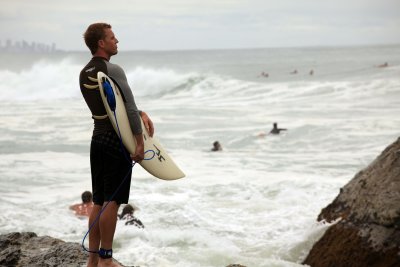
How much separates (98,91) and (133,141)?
0.38m

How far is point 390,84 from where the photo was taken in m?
33.4

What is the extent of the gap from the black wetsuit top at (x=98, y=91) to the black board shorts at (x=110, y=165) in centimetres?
8

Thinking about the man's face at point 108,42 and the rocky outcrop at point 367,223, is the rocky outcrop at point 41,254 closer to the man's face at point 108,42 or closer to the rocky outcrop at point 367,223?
the man's face at point 108,42

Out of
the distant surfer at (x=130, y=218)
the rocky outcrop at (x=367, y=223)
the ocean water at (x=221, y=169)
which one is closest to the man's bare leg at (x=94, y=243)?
the ocean water at (x=221, y=169)

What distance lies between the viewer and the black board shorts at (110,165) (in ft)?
12.4

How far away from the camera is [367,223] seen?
5824 mm

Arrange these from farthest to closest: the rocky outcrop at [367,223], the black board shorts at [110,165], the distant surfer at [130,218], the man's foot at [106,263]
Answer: the distant surfer at [130,218] < the rocky outcrop at [367,223] < the man's foot at [106,263] < the black board shorts at [110,165]

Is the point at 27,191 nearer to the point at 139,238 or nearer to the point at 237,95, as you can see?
the point at 139,238

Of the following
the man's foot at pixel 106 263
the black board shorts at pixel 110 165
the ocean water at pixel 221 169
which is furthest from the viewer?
the ocean water at pixel 221 169

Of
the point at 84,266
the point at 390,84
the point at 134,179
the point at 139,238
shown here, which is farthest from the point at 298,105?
the point at 84,266

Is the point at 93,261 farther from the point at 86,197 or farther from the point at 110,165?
the point at 86,197

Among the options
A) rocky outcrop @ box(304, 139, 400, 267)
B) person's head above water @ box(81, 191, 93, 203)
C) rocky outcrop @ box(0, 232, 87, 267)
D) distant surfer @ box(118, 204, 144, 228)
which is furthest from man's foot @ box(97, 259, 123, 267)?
person's head above water @ box(81, 191, 93, 203)

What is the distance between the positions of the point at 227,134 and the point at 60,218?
12.3 m

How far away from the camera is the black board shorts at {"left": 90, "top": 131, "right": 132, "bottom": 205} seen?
3783 mm
